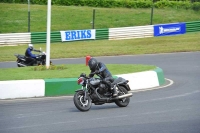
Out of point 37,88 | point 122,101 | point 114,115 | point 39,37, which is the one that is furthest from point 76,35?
point 114,115

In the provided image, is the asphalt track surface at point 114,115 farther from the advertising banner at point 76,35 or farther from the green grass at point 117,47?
the advertising banner at point 76,35

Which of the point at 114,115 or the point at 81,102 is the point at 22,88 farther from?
the point at 114,115

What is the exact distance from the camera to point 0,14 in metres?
45.7

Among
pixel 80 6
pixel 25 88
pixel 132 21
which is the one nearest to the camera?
pixel 25 88

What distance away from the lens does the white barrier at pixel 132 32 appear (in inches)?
1475

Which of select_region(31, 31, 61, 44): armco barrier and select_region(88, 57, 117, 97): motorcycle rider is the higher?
select_region(88, 57, 117, 97): motorcycle rider

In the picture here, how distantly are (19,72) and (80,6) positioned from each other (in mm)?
33520

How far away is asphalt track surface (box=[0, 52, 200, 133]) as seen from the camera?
10.4 m

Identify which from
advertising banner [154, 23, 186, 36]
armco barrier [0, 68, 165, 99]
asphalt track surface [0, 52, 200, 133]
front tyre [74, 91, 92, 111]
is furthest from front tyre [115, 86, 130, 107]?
advertising banner [154, 23, 186, 36]

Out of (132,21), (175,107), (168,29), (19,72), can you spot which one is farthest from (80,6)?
(175,107)

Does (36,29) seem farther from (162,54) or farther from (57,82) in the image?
(57,82)

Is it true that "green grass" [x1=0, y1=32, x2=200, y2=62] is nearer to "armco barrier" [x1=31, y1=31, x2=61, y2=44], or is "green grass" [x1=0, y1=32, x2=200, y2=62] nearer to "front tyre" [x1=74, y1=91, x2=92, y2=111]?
"armco barrier" [x1=31, y1=31, x2=61, y2=44]

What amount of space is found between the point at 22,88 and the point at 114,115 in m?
4.00

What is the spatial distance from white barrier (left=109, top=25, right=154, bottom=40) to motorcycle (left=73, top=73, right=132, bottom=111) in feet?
78.2
